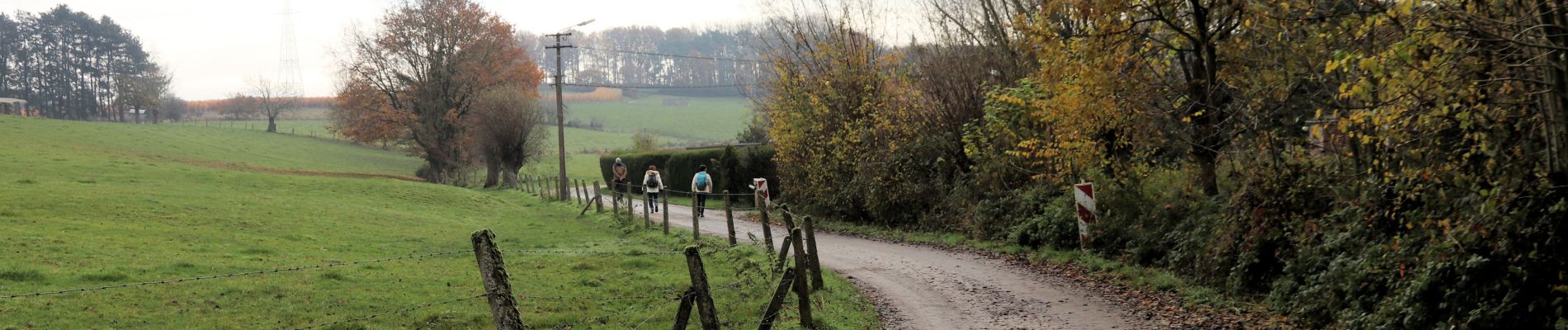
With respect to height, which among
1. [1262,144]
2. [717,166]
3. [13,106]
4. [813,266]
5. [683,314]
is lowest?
[717,166]

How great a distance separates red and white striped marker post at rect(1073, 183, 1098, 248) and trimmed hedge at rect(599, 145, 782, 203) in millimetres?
18418

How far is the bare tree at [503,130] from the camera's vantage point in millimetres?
49188

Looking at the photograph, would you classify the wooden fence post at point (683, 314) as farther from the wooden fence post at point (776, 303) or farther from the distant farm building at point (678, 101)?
the distant farm building at point (678, 101)

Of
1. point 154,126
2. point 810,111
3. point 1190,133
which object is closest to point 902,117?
point 810,111

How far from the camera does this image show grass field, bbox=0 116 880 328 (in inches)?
422

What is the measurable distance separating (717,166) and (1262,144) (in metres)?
26.3

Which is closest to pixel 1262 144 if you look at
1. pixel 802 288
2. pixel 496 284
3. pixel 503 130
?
pixel 802 288

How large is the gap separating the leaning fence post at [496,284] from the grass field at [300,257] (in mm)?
3313

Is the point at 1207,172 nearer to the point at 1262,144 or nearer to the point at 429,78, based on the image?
the point at 1262,144

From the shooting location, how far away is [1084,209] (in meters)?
15.7

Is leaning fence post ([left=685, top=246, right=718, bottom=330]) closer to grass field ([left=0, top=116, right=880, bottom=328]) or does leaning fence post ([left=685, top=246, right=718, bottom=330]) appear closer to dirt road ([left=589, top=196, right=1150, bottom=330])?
grass field ([left=0, top=116, right=880, bottom=328])

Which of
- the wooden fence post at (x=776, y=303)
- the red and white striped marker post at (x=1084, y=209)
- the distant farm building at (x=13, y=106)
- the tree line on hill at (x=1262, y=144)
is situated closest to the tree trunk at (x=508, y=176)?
the tree line on hill at (x=1262, y=144)

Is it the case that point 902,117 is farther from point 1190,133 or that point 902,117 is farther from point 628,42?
point 628,42

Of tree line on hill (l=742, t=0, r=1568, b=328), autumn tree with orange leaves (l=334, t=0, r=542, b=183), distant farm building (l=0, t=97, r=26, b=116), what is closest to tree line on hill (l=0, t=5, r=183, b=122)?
distant farm building (l=0, t=97, r=26, b=116)
